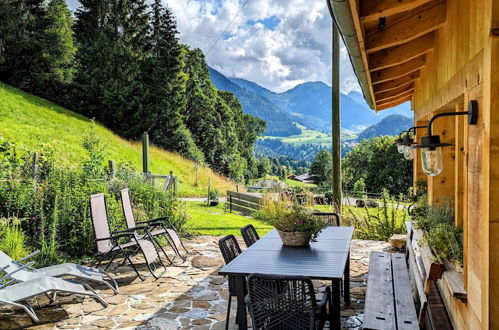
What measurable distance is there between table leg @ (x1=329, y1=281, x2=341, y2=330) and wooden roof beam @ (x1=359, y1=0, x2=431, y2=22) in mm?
1769

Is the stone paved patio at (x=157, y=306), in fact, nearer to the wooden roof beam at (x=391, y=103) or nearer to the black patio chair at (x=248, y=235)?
the black patio chair at (x=248, y=235)

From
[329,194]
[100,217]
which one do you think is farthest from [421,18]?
[329,194]

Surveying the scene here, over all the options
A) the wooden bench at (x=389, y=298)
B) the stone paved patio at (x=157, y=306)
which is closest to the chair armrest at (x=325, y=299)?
the wooden bench at (x=389, y=298)

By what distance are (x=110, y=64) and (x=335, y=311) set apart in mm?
24215

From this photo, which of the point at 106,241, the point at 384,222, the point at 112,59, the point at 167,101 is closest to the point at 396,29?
the point at 106,241

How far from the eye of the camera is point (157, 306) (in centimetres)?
413

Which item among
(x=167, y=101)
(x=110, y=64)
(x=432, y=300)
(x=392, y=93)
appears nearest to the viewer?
(x=432, y=300)

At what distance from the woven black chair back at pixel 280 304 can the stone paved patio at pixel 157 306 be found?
3.97ft

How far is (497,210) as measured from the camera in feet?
5.32

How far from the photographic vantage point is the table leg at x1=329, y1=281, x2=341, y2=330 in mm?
2811

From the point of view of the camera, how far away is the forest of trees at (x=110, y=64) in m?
23.3

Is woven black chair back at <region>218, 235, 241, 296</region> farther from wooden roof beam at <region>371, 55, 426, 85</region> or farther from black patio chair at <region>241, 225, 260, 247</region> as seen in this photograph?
wooden roof beam at <region>371, 55, 426, 85</region>

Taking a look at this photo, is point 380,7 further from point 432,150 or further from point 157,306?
point 157,306

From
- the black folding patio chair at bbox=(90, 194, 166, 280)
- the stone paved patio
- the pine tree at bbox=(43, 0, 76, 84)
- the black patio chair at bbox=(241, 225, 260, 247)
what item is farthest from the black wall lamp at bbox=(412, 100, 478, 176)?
the pine tree at bbox=(43, 0, 76, 84)
